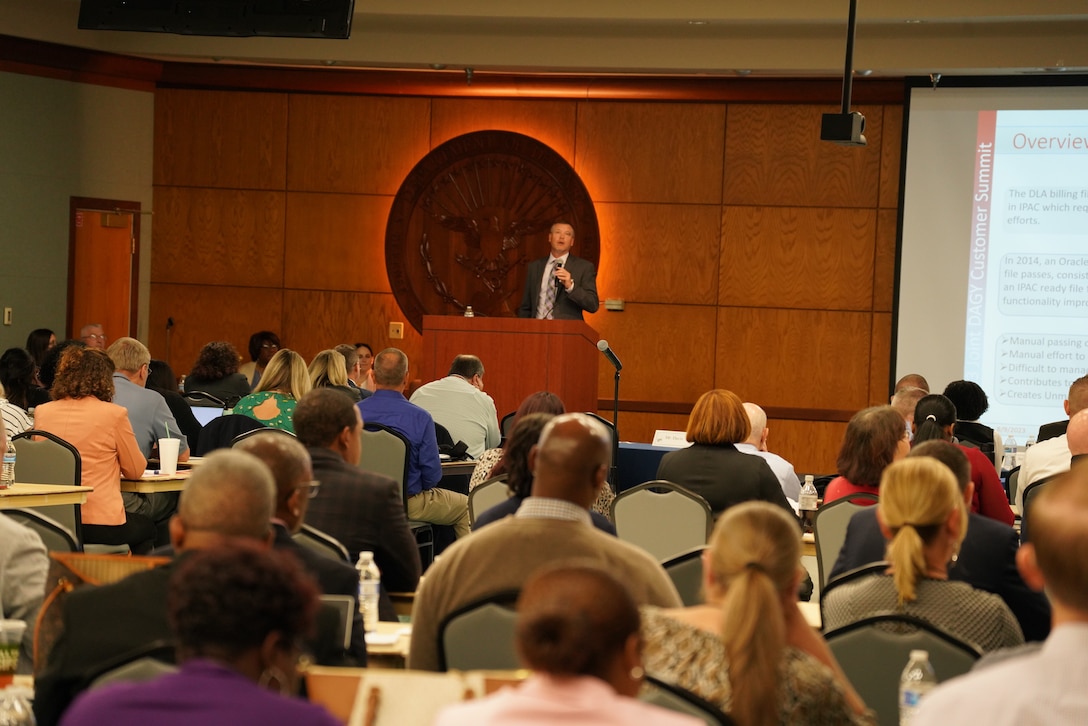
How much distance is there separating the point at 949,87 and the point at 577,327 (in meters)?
Result: 3.94

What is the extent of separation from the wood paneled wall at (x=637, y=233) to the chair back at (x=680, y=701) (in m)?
9.42

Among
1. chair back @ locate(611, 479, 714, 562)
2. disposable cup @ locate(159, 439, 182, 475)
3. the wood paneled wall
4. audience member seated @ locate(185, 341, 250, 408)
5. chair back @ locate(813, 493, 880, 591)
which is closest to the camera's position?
chair back @ locate(813, 493, 880, 591)

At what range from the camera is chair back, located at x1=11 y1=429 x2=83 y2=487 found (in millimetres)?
5750

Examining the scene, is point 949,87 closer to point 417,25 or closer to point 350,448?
point 417,25

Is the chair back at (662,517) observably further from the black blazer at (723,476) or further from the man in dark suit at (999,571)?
Result: the man in dark suit at (999,571)

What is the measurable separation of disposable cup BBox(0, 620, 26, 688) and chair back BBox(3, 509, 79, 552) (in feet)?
2.89

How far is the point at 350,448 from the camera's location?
4.29m

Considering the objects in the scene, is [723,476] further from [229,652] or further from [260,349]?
[260,349]

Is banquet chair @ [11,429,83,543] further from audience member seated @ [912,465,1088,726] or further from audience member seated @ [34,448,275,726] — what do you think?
audience member seated @ [912,465,1088,726]

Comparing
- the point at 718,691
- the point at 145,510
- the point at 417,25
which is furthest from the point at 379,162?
the point at 718,691

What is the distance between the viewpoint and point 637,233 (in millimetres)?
11594

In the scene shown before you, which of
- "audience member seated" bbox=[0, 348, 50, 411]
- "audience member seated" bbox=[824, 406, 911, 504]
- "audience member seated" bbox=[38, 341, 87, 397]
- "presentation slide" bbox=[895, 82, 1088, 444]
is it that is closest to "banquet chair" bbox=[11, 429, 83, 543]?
"audience member seated" bbox=[0, 348, 50, 411]

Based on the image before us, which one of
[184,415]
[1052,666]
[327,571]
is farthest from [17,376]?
[1052,666]

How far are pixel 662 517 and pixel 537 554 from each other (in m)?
2.29
